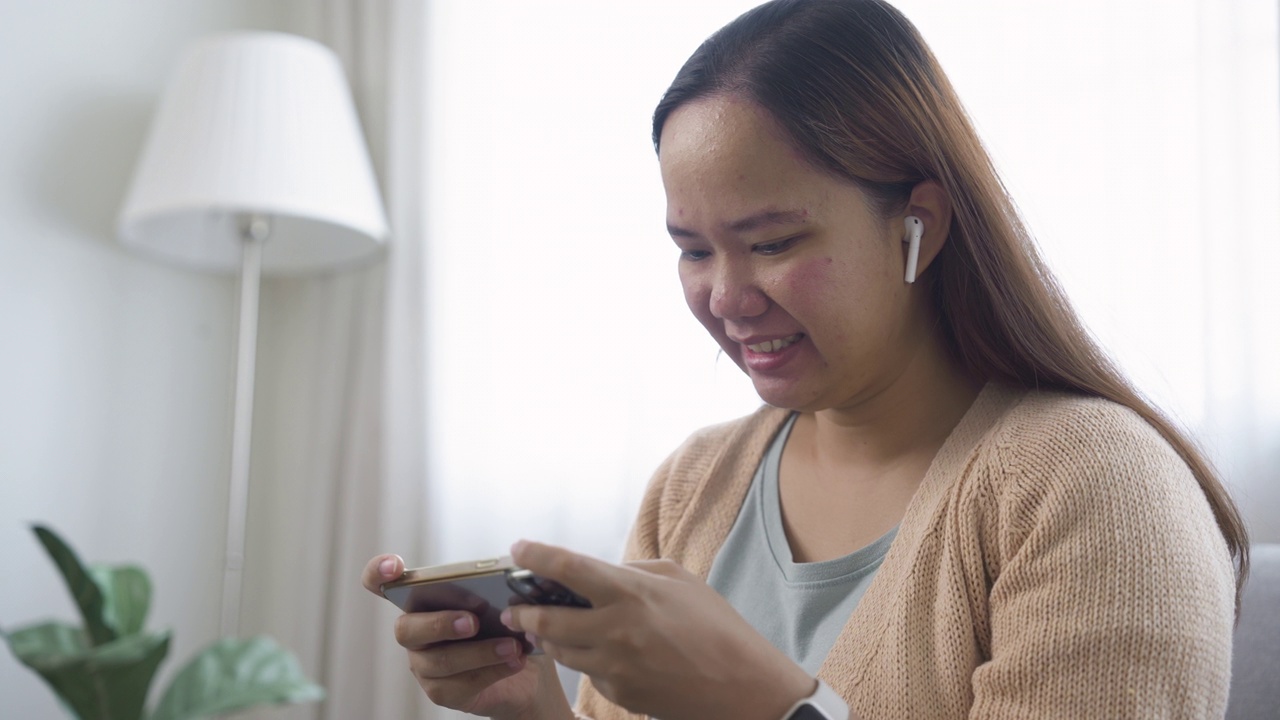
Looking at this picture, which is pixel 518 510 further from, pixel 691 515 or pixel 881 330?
pixel 881 330

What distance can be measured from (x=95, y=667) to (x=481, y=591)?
411 millimetres

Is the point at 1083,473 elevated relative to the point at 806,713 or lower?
elevated

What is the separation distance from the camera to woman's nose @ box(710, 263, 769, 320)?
92cm

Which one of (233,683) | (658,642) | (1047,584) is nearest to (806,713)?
(658,642)

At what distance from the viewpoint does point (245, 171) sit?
163 centimetres

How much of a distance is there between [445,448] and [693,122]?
4.06ft

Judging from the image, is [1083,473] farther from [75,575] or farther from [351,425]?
[351,425]

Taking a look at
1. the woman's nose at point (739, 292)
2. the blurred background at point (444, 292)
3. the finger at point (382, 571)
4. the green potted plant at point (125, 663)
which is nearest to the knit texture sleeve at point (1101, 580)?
the woman's nose at point (739, 292)

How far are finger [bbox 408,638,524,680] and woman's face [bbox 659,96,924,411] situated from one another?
343 millimetres

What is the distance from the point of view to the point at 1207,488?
88 centimetres

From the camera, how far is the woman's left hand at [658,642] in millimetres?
625

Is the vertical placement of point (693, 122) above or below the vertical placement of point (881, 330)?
above

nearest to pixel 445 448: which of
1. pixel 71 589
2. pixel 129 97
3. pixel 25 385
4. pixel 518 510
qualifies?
pixel 518 510

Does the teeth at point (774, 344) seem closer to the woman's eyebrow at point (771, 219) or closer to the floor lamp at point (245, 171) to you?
the woman's eyebrow at point (771, 219)
